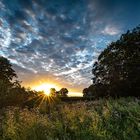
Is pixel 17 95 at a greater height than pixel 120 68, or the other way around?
pixel 120 68

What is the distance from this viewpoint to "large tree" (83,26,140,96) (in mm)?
36062

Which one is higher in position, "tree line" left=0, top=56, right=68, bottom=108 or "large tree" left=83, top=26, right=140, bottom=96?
"large tree" left=83, top=26, right=140, bottom=96

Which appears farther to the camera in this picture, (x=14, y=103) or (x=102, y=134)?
(x=14, y=103)

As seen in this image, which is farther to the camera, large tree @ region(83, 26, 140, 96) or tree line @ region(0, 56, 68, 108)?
large tree @ region(83, 26, 140, 96)

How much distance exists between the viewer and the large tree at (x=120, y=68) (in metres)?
36.1

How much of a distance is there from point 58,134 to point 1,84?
1270cm

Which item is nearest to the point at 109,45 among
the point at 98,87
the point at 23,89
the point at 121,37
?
the point at 121,37

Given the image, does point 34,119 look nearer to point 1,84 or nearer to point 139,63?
point 1,84

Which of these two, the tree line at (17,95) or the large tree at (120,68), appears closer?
the tree line at (17,95)

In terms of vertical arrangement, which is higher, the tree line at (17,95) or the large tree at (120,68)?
the large tree at (120,68)

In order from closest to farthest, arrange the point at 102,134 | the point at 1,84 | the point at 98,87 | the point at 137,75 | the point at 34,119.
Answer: the point at 102,134, the point at 34,119, the point at 1,84, the point at 137,75, the point at 98,87

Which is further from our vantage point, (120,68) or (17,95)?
(120,68)

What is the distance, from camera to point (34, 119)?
10.1 meters

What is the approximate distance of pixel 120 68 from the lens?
37.5 metres
